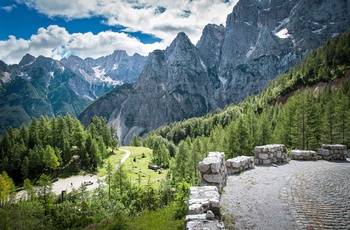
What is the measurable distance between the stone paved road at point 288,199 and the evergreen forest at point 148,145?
3.46 metres

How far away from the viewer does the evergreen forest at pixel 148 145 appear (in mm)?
27797

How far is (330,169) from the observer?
2189 cm

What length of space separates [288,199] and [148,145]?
534ft

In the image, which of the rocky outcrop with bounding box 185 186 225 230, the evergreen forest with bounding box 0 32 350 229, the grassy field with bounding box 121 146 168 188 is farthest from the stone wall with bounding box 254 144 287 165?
the grassy field with bounding box 121 146 168 188

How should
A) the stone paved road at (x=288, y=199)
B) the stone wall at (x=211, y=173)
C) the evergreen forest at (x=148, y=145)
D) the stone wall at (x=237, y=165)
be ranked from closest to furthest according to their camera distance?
the stone paved road at (x=288, y=199) < the stone wall at (x=211, y=173) < the stone wall at (x=237, y=165) < the evergreen forest at (x=148, y=145)

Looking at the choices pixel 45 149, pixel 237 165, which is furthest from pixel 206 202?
pixel 45 149

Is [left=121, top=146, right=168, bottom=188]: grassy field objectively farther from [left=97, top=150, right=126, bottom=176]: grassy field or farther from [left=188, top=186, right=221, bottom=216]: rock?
[left=188, top=186, right=221, bottom=216]: rock

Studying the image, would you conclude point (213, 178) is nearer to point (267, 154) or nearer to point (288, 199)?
point (288, 199)

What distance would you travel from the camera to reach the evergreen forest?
91.2 ft

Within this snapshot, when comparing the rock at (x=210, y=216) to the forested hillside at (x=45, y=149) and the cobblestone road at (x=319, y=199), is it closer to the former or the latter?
the cobblestone road at (x=319, y=199)

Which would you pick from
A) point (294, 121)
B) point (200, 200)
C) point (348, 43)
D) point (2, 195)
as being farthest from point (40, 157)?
point (348, 43)

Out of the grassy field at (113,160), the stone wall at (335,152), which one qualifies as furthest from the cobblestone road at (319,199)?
the grassy field at (113,160)

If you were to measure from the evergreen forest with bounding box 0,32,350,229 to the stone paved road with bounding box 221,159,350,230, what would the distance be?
3.46 metres

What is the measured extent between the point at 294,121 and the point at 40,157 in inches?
3407
